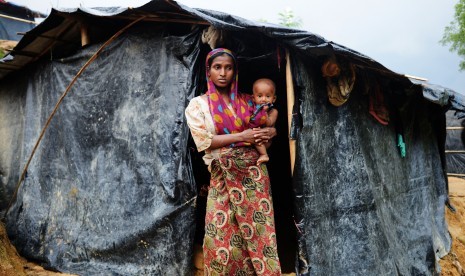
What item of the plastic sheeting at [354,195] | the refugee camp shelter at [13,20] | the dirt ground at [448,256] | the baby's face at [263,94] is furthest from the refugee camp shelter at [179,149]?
the refugee camp shelter at [13,20]

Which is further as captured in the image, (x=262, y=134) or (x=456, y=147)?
(x=456, y=147)

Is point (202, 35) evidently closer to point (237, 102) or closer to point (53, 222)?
point (237, 102)

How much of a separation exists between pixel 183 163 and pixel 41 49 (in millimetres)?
2804

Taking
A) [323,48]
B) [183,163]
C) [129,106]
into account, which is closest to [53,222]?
[129,106]

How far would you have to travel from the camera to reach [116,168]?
382cm

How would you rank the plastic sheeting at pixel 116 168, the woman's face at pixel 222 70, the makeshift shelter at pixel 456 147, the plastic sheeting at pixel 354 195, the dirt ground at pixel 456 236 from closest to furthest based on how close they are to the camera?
the woman's face at pixel 222 70 → the plastic sheeting at pixel 354 195 → the plastic sheeting at pixel 116 168 → the dirt ground at pixel 456 236 → the makeshift shelter at pixel 456 147

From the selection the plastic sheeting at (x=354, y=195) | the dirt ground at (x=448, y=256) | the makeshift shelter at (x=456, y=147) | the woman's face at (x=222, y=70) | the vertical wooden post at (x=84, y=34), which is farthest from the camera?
the makeshift shelter at (x=456, y=147)

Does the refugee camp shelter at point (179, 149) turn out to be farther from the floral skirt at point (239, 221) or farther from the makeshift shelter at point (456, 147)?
the makeshift shelter at point (456, 147)

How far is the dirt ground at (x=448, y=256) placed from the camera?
12.7ft

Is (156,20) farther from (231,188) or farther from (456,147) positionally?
(456,147)

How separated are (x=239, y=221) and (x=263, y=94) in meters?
1.04

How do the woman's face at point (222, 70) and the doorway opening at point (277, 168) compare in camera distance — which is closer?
the woman's face at point (222, 70)

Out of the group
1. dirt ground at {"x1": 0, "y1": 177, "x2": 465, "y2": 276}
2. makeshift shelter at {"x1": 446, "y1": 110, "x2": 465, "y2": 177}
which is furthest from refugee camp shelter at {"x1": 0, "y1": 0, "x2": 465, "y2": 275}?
makeshift shelter at {"x1": 446, "y1": 110, "x2": 465, "y2": 177}

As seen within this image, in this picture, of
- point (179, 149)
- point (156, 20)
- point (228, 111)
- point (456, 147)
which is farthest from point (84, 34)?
point (456, 147)
